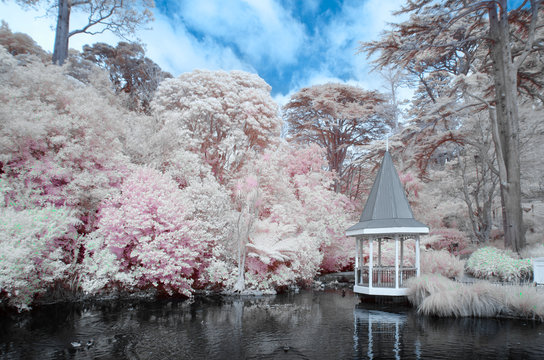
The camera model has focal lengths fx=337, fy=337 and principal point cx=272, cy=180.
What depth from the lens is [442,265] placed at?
11883mm

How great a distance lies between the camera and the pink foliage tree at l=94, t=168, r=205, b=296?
9805 mm

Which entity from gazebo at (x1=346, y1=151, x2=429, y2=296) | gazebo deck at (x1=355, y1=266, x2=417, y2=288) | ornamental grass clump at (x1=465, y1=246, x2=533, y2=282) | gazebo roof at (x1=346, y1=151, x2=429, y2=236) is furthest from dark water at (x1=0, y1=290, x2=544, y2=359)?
ornamental grass clump at (x1=465, y1=246, x2=533, y2=282)

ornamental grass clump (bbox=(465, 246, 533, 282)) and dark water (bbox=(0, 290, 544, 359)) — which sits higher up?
ornamental grass clump (bbox=(465, 246, 533, 282))

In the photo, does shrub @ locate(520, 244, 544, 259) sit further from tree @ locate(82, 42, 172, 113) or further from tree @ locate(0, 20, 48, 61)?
tree @ locate(0, 20, 48, 61)

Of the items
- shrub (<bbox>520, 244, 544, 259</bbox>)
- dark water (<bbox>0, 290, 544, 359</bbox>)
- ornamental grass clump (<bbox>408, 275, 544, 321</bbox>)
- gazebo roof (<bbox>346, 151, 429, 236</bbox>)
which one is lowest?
dark water (<bbox>0, 290, 544, 359</bbox>)

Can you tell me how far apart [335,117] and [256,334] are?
15.8 m

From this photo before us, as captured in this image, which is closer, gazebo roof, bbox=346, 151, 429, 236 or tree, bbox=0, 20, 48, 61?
gazebo roof, bbox=346, 151, 429, 236

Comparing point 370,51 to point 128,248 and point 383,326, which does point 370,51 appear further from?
point 128,248

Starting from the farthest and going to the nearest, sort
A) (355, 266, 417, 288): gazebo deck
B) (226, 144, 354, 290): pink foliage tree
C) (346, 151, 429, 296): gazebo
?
(226, 144, 354, 290): pink foliage tree < (355, 266, 417, 288): gazebo deck < (346, 151, 429, 296): gazebo

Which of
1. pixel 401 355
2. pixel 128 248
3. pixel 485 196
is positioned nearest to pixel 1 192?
pixel 128 248

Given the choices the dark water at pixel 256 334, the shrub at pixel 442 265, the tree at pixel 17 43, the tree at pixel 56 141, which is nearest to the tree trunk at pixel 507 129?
the shrub at pixel 442 265

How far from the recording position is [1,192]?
8656 mm

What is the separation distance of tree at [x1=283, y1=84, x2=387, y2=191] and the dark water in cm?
1273

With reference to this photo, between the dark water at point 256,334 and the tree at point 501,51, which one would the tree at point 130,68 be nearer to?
the tree at point 501,51
